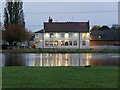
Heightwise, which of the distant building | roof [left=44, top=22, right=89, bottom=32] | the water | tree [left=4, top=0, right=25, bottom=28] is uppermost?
tree [left=4, top=0, right=25, bottom=28]

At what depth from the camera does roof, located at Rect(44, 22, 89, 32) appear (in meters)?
94.1

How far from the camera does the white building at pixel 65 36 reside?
305 ft

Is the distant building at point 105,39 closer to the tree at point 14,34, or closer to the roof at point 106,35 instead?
the roof at point 106,35

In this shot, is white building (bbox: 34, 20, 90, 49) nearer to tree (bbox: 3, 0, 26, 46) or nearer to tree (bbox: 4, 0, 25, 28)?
tree (bbox: 3, 0, 26, 46)

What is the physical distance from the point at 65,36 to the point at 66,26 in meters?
Answer: 3.25

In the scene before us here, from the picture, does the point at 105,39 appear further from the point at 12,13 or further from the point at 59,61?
the point at 59,61

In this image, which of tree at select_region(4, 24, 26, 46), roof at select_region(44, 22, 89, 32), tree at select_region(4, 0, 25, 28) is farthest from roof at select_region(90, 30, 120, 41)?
tree at select_region(4, 24, 26, 46)

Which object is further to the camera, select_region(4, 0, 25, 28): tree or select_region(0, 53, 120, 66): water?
select_region(4, 0, 25, 28): tree

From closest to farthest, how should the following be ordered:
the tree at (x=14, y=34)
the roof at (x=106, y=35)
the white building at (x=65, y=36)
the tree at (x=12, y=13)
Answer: the tree at (x=14, y=34)
the tree at (x=12, y=13)
the white building at (x=65, y=36)
the roof at (x=106, y=35)

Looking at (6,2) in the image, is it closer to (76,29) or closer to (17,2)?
(17,2)

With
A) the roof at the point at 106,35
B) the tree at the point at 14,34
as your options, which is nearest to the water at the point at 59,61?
the tree at the point at 14,34

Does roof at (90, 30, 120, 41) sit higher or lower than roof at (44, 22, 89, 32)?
lower

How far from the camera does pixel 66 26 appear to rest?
9506 cm

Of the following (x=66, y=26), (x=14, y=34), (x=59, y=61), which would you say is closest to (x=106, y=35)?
(x=66, y=26)
